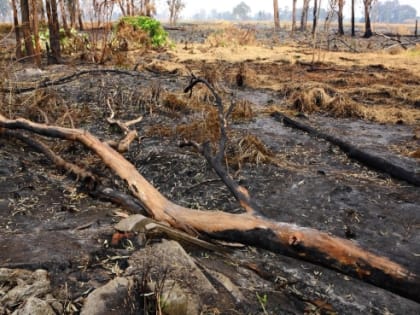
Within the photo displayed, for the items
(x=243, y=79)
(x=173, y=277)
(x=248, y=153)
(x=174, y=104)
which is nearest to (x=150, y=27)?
(x=243, y=79)

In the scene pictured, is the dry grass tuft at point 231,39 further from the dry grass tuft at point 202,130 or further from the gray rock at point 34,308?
the gray rock at point 34,308

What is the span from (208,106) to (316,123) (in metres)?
1.81

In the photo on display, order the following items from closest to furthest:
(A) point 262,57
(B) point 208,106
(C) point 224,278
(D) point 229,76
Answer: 1. (C) point 224,278
2. (B) point 208,106
3. (D) point 229,76
4. (A) point 262,57

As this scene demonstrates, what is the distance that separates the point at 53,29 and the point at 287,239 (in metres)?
9.88

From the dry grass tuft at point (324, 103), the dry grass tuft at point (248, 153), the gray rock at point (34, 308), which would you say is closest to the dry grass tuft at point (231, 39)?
Answer: the dry grass tuft at point (324, 103)

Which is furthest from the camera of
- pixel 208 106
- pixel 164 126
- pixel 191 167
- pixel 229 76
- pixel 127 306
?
pixel 229 76

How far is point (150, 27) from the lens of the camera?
1652 centimetres

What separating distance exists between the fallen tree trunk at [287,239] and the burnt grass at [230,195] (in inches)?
5.4

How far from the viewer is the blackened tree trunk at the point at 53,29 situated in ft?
33.7

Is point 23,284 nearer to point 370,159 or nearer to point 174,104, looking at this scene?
point 370,159

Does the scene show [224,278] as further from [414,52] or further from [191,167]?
[414,52]

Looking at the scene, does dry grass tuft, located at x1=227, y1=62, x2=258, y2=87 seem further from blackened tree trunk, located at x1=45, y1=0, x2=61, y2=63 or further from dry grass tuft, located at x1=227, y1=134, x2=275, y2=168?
dry grass tuft, located at x1=227, y1=134, x2=275, y2=168

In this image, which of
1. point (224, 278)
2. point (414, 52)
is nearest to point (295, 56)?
point (414, 52)

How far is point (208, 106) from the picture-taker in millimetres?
7352
